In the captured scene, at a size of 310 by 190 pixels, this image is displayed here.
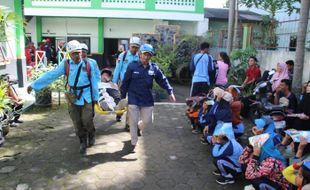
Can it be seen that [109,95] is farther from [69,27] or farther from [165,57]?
[69,27]

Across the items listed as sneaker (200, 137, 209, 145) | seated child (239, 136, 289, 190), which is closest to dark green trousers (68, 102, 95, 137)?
sneaker (200, 137, 209, 145)

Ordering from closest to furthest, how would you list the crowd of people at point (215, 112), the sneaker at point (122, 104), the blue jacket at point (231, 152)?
the crowd of people at point (215, 112) < the blue jacket at point (231, 152) < the sneaker at point (122, 104)

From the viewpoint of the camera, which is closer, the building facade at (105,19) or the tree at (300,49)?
the tree at (300,49)

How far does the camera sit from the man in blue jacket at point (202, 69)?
665 centimetres

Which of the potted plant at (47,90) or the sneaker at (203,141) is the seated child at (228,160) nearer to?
the sneaker at (203,141)

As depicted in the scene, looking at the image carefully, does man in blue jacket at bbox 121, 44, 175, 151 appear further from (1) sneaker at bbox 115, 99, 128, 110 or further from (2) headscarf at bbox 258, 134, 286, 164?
(2) headscarf at bbox 258, 134, 286, 164

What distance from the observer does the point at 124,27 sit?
19.2 m

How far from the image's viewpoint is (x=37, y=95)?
7.66 metres

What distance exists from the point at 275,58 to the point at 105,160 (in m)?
5.87

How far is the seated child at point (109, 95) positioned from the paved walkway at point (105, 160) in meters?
0.58

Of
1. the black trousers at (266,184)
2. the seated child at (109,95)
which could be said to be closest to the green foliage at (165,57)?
the seated child at (109,95)

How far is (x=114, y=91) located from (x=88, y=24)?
13894 mm

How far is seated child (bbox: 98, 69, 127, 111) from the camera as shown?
5551mm

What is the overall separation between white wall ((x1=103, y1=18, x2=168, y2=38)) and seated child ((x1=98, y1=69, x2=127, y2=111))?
13.1 metres
